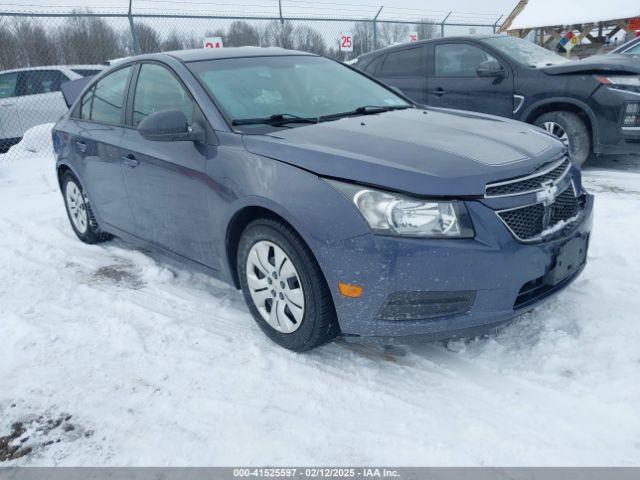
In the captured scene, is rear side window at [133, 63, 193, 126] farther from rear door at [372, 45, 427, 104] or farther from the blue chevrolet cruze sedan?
rear door at [372, 45, 427, 104]

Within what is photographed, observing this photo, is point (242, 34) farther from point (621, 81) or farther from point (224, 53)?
point (224, 53)

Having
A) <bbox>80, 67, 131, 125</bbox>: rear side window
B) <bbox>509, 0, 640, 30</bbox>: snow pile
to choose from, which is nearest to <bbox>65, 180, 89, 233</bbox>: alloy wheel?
<bbox>80, 67, 131, 125</bbox>: rear side window

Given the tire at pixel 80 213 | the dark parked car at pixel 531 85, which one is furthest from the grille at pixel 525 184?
the tire at pixel 80 213

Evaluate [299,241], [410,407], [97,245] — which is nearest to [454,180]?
[299,241]

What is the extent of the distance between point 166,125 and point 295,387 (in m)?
1.59

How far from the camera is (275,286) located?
2.88m

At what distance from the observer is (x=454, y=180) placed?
2410mm

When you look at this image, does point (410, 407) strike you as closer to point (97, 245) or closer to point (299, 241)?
point (299, 241)

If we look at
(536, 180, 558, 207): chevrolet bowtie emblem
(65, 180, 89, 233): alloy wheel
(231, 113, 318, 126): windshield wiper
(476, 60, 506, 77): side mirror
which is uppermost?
(231, 113, 318, 126): windshield wiper

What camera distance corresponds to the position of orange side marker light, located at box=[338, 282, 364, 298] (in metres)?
2.48

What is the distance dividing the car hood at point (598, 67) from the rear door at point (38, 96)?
8.27 m

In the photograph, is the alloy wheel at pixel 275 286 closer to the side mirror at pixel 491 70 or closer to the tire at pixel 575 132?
the tire at pixel 575 132

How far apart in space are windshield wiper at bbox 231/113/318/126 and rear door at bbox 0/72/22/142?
8.52 meters

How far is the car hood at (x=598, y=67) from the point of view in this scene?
19.2 ft
